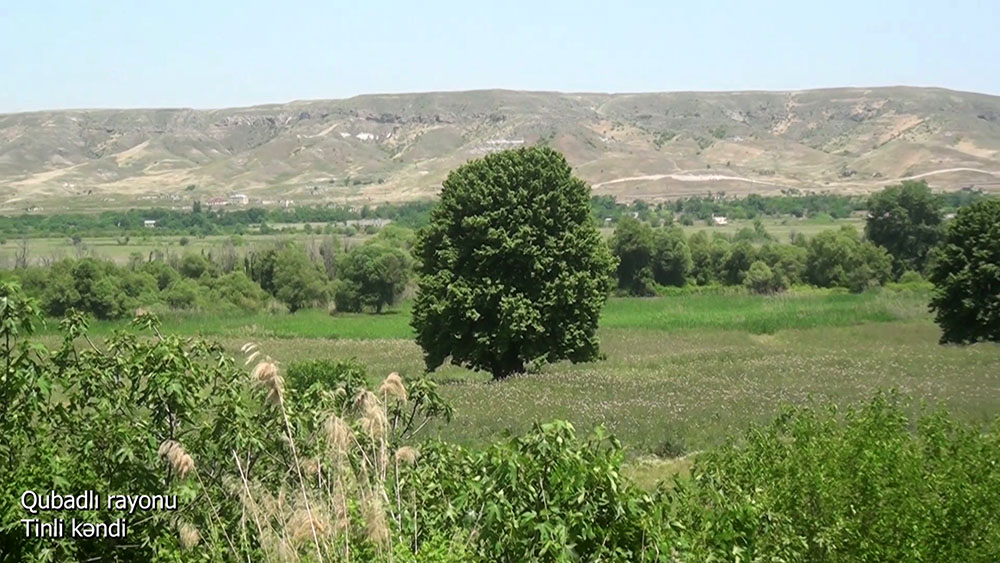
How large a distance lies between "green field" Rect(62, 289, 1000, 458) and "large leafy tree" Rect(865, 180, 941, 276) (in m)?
23.1

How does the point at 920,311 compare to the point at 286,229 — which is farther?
the point at 286,229

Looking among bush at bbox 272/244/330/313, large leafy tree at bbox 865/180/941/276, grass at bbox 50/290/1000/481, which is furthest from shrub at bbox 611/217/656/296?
bush at bbox 272/244/330/313

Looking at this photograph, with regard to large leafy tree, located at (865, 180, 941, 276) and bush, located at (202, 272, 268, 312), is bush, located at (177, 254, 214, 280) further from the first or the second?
large leafy tree, located at (865, 180, 941, 276)

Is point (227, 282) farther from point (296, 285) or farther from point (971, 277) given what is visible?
point (971, 277)

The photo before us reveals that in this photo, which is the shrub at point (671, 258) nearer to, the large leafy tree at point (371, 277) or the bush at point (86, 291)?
the large leafy tree at point (371, 277)

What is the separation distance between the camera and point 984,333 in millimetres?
46750

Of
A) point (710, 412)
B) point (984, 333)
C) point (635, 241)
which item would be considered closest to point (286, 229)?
point (635, 241)

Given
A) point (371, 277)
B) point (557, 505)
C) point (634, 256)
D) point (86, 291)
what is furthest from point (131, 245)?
point (557, 505)

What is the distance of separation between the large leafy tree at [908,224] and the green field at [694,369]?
23143mm

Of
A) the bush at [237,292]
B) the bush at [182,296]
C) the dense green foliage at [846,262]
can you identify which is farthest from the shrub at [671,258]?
the bush at [182,296]

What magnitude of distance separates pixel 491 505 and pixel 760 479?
4.87m

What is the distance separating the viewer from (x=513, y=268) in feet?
121

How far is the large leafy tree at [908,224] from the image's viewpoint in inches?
3752

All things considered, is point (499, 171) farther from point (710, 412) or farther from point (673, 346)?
point (673, 346)
